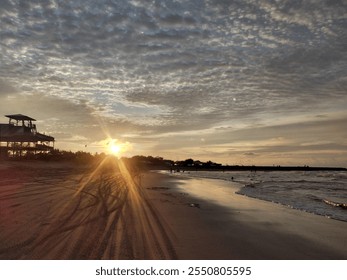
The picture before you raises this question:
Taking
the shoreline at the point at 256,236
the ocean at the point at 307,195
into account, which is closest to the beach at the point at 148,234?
the shoreline at the point at 256,236

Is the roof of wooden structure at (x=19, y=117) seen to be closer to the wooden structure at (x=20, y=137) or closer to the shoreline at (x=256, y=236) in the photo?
the wooden structure at (x=20, y=137)

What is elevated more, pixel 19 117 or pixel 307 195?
pixel 19 117

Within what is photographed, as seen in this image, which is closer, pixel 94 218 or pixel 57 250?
pixel 57 250

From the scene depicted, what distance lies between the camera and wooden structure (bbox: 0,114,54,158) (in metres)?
57.7

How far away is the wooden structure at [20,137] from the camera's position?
5772cm

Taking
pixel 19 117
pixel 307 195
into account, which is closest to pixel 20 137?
pixel 19 117

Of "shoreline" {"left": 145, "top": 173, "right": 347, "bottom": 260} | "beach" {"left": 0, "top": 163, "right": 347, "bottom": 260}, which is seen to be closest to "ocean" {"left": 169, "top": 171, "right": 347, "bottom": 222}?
"shoreline" {"left": 145, "top": 173, "right": 347, "bottom": 260}

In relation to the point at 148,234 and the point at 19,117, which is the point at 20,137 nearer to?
the point at 19,117

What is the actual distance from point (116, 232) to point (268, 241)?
430cm

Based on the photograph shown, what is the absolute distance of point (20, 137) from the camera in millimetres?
57719
